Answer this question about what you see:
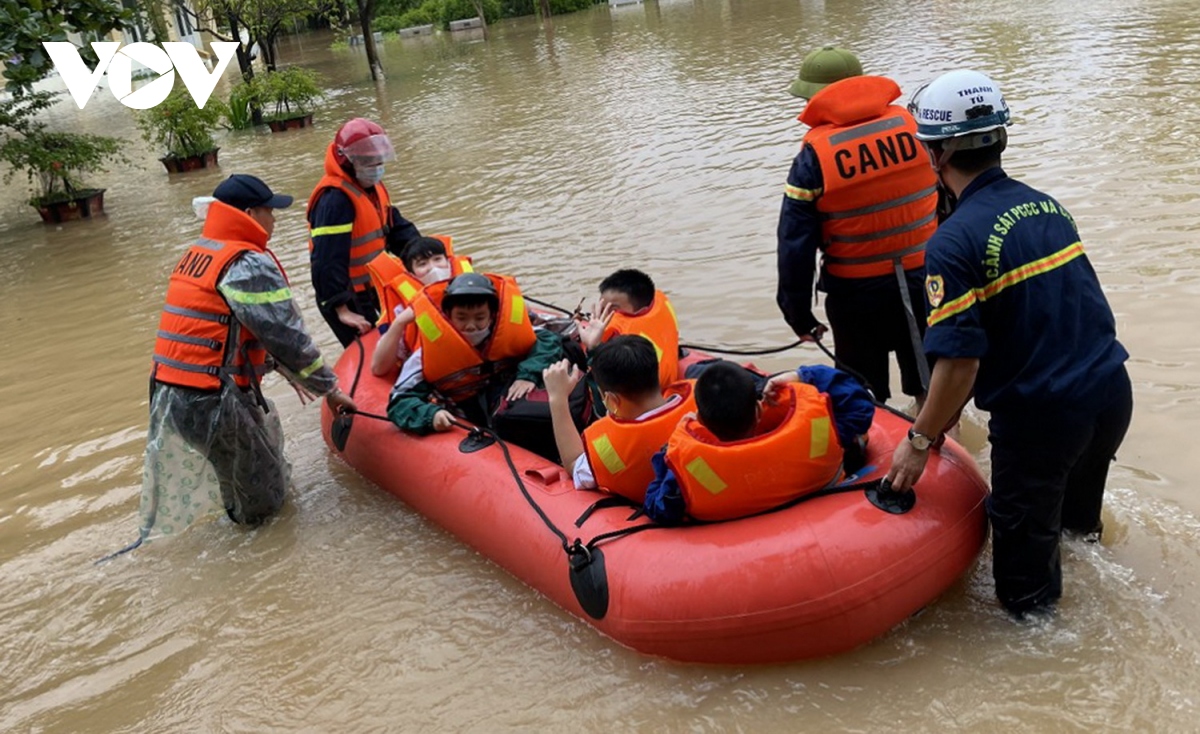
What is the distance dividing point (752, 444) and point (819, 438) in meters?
0.21

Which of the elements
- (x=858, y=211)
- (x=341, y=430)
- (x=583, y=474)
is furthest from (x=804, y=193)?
(x=341, y=430)

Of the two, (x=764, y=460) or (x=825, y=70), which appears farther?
(x=825, y=70)

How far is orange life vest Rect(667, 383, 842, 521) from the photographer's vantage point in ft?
8.99

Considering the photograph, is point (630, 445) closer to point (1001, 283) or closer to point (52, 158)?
point (1001, 283)

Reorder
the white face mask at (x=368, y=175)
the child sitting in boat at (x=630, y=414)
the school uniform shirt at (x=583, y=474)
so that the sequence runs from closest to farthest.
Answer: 1. the child sitting in boat at (x=630, y=414)
2. the school uniform shirt at (x=583, y=474)
3. the white face mask at (x=368, y=175)

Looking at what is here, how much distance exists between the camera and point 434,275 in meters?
4.43

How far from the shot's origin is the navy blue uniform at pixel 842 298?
347 cm

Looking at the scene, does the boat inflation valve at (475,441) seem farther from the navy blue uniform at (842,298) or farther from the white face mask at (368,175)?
the white face mask at (368,175)

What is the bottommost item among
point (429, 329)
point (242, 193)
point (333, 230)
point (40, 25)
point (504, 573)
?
point (504, 573)

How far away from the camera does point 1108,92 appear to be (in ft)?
30.6

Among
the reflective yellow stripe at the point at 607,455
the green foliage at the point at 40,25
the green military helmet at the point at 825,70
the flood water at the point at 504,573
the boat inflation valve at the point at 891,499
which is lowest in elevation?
the flood water at the point at 504,573

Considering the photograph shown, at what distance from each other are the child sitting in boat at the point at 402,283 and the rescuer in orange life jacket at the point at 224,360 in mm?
360

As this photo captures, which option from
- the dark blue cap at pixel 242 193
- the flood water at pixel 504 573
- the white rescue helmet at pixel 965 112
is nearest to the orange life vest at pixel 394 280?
the dark blue cap at pixel 242 193

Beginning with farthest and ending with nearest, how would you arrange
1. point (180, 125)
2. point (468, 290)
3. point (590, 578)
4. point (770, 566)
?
point (180, 125), point (468, 290), point (590, 578), point (770, 566)
